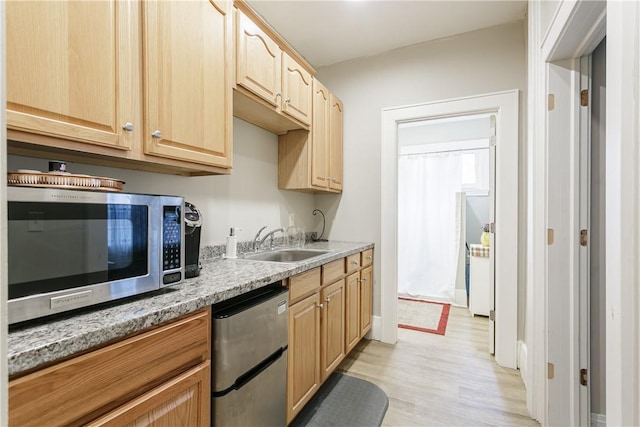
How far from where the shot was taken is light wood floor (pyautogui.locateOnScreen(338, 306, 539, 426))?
69.6 inches

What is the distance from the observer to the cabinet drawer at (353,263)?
2281 millimetres

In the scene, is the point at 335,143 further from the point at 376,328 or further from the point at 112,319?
the point at 112,319

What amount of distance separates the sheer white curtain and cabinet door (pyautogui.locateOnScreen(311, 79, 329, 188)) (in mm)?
2088

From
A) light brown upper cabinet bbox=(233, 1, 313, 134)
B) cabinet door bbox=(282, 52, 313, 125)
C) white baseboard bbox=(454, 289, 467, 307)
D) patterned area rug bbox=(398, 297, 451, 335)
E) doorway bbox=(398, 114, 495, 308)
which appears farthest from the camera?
doorway bbox=(398, 114, 495, 308)

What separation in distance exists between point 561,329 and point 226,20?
2391 mm

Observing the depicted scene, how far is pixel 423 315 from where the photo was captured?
136 inches

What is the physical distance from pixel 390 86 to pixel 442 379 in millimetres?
2514

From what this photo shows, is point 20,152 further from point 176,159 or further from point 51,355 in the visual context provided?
point 51,355

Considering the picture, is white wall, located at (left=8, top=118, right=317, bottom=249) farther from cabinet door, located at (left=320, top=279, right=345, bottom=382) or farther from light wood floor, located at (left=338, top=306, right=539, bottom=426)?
light wood floor, located at (left=338, top=306, right=539, bottom=426)

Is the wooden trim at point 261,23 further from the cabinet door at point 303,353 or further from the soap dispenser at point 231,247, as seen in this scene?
the cabinet door at point 303,353

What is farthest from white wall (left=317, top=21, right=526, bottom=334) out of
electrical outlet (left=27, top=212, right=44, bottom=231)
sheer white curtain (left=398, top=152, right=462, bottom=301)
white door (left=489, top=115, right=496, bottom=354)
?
electrical outlet (left=27, top=212, right=44, bottom=231)

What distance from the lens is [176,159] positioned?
1256mm

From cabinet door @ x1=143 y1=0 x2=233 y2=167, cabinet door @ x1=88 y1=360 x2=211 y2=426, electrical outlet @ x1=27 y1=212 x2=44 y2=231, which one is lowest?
cabinet door @ x1=88 y1=360 x2=211 y2=426

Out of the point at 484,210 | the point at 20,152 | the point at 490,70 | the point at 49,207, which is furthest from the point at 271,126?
the point at 484,210
